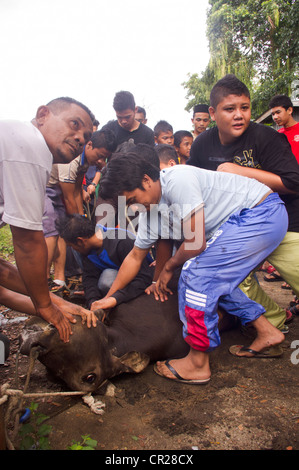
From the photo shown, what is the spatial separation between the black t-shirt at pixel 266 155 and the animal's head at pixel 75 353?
1.67 metres

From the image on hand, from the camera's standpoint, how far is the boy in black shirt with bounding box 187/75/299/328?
8.27 ft

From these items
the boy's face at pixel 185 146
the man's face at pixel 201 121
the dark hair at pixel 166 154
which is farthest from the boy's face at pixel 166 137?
the dark hair at pixel 166 154

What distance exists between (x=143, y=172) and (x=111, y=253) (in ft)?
4.07

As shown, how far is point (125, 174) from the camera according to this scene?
233 centimetres

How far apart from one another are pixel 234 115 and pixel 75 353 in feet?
6.78

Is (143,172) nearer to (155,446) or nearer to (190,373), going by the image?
(190,373)

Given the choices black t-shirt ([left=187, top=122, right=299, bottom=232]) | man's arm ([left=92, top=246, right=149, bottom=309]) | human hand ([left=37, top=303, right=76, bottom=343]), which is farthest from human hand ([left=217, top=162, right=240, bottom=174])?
human hand ([left=37, top=303, right=76, bottom=343])

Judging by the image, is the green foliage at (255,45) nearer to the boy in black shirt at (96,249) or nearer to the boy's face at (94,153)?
the boy's face at (94,153)

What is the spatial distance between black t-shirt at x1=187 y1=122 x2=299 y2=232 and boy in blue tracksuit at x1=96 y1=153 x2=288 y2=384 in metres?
0.21

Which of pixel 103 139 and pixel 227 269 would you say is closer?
pixel 227 269

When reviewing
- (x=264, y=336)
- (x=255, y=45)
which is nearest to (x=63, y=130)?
(x=264, y=336)

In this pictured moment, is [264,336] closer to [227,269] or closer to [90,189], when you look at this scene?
[227,269]

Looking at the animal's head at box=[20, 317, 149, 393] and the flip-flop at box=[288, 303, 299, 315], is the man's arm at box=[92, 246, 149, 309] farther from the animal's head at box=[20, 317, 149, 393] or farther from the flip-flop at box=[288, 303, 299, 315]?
the flip-flop at box=[288, 303, 299, 315]

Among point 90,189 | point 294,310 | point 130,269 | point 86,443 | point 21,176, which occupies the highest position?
point 21,176
